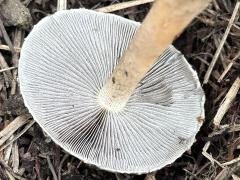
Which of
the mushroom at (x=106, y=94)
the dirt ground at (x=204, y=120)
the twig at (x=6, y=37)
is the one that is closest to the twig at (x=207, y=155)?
the dirt ground at (x=204, y=120)

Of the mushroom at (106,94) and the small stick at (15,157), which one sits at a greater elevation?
the mushroom at (106,94)

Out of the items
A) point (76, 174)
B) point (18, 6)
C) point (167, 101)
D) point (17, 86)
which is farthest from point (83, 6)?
point (76, 174)

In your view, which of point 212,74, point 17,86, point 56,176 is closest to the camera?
point 56,176

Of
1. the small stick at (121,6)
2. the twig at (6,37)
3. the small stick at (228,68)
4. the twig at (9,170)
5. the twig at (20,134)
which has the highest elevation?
the small stick at (121,6)

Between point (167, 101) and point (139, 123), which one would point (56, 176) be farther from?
point (167, 101)

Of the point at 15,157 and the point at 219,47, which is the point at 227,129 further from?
the point at 15,157

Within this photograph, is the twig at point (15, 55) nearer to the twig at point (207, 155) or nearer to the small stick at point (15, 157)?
the small stick at point (15, 157)

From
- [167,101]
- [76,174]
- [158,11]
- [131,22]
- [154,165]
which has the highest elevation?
[158,11]
